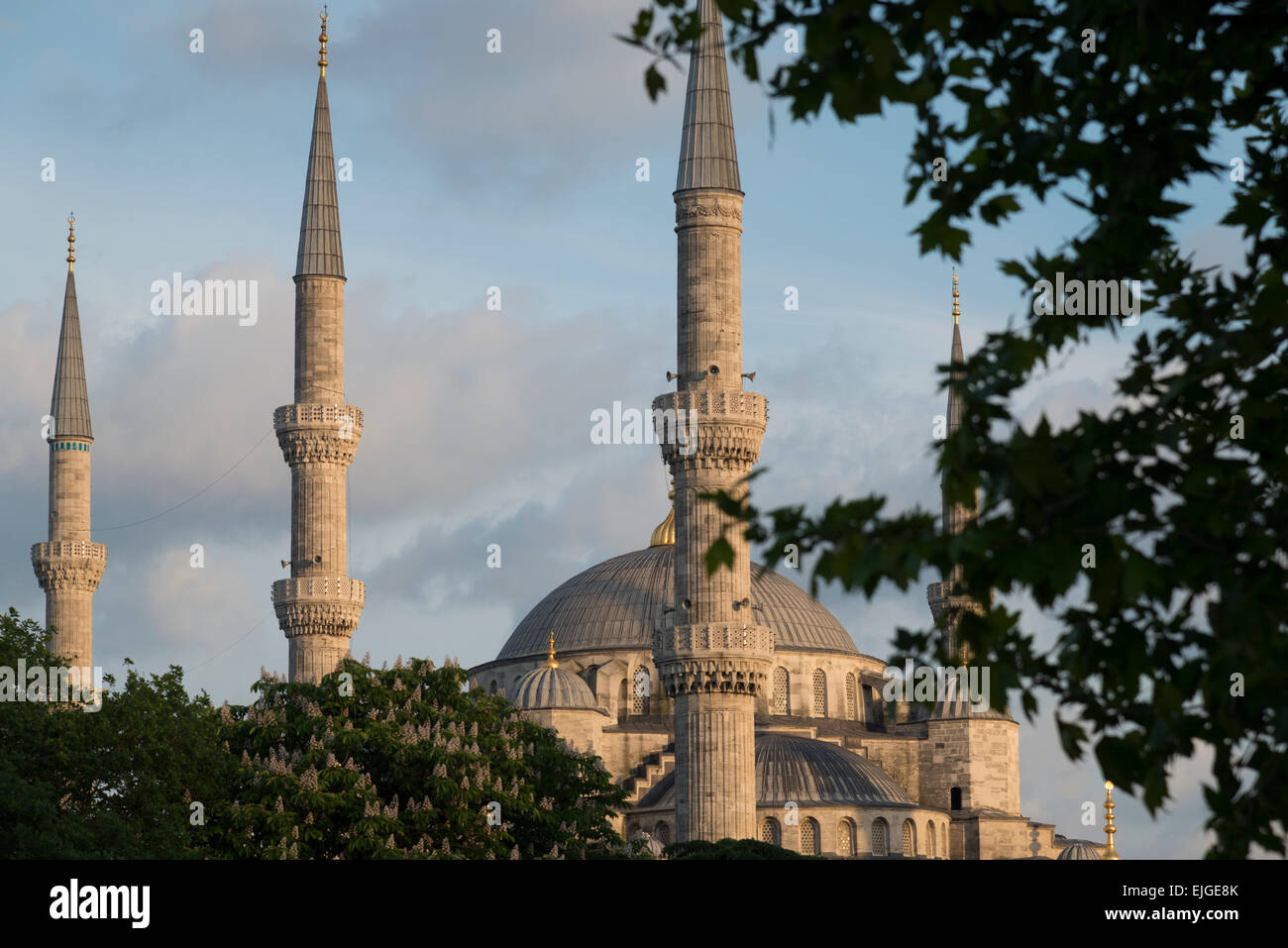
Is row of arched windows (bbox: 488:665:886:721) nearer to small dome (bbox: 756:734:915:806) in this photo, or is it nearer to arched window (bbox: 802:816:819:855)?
small dome (bbox: 756:734:915:806)

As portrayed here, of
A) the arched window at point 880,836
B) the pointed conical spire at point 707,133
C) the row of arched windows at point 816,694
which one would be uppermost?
the pointed conical spire at point 707,133

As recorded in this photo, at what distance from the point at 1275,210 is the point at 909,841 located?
5783cm

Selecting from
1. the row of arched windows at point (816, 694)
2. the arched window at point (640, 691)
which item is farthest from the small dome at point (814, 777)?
the row of arched windows at point (816, 694)

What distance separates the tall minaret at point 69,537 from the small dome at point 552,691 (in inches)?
566

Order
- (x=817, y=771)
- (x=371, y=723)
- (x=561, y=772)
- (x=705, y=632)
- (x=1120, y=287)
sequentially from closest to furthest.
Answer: (x=1120, y=287), (x=371, y=723), (x=561, y=772), (x=705, y=632), (x=817, y=771)

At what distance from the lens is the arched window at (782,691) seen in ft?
251

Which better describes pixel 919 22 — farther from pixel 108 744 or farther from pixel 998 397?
pixel 108 744

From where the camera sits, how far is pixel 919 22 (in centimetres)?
824

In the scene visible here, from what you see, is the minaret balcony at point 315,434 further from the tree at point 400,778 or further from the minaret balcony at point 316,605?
the tree at point 400,778

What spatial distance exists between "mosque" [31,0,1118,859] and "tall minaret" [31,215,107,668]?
0.07 m

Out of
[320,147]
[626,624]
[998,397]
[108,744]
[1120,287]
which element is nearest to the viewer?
[998,397]

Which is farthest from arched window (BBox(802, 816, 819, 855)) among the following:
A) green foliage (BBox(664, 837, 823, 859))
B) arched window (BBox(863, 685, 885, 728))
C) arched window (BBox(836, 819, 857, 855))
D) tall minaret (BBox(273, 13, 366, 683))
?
green foliage (BBox(664, 837, 823, 859))

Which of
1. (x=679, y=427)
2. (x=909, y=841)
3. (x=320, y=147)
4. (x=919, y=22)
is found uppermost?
(x=320, y=147)
